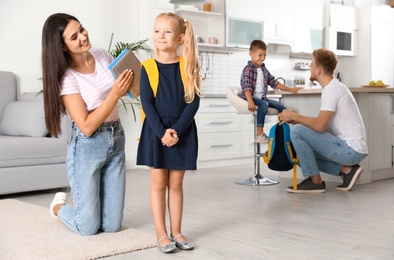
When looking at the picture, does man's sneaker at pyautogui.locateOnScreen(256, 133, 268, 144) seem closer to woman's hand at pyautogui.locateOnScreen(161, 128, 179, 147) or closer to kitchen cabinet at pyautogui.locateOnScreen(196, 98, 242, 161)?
kitchen cabinet at pyautogui.locateOnScreen(196, 98, 242, 161)

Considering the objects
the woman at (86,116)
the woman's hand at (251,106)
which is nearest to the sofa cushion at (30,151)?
the woman at (86,116)

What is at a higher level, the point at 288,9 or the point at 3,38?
the point at 288,9

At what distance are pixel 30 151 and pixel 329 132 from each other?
2.18 metres

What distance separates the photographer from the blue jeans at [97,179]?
9.25 ft

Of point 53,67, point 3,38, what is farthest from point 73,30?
point 3,38

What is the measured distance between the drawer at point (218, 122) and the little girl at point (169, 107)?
3.54 meters

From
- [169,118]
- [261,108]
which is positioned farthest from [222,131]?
[169,118]

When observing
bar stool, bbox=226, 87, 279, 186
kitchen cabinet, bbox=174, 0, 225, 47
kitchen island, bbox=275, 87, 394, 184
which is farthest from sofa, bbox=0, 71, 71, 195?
kitchen cabinet, bbox=174, 0, 225, 47

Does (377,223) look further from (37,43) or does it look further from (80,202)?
(37,43)

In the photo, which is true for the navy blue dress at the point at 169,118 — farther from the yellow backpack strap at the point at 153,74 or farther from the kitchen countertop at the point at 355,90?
the kitchen countertop at the point at 355,90

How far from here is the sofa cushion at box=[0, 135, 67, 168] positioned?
4180mm

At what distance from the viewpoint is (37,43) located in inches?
216

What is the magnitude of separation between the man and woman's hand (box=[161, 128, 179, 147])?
6.07 feet

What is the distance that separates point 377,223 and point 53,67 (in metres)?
1.85
